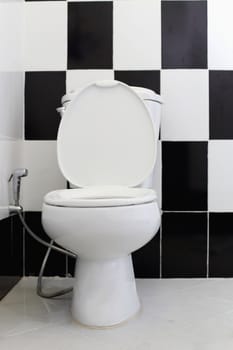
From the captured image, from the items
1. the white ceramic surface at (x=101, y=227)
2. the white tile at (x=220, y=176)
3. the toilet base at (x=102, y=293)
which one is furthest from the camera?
the white tile at (x=220, y=176)

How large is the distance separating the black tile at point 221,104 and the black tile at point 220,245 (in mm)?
366

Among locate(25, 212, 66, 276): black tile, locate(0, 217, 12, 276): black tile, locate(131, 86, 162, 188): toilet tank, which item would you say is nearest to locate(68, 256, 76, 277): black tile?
locate(25, 212, 66, 276): black tile

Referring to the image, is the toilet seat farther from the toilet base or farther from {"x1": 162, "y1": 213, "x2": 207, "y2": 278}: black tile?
{"x1": 162, "y1": 213, "x2": 207, "y2": 278}: black tile

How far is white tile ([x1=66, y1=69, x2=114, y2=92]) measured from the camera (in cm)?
154

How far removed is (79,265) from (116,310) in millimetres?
177

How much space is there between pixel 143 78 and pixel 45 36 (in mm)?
481

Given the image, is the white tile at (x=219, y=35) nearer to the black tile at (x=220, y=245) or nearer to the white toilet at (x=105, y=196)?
the white toilet at (x=105, y=196)

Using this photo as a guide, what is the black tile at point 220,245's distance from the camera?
152 cm

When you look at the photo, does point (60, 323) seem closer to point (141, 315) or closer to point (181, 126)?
point (141, 315)

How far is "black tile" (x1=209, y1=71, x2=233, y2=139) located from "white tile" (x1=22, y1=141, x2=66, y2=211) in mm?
713

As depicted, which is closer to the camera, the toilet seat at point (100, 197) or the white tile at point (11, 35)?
the toilet seat at point (100, 197)

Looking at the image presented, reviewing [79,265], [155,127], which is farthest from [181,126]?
[79,265]

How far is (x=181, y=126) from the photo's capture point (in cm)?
152

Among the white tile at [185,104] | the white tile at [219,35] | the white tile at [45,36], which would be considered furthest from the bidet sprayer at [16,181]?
the white tile at [219,35]
